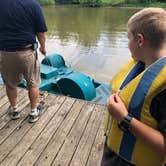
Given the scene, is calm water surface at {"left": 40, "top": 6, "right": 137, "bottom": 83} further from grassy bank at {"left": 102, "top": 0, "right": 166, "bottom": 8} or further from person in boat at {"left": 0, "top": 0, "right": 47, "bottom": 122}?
grassy bank at {"left": 102, "top": 0, "right": 166, "bottom": 8}

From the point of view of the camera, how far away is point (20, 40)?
2.54 meters

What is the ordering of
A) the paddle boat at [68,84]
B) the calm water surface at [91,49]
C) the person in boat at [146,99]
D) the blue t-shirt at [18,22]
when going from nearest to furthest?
the person in boat at [146,99]
the blue t-shirt at [18,22]
the paddle boat at [68,84]
the calm water surface at [91,49]

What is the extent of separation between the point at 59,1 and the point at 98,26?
2406 cm

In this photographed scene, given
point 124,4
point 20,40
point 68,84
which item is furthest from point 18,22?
point 124,4

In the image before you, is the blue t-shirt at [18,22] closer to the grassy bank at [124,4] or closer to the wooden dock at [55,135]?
the wooden dock at [55,135]

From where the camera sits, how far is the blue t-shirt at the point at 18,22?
245cm

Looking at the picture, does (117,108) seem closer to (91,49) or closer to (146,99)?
(146,99)

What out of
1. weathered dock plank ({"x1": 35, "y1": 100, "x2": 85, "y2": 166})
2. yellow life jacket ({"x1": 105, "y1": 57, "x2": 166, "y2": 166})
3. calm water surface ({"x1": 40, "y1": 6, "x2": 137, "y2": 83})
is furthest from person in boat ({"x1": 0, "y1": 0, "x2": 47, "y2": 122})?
calm water surface ({"x1": 40, "y1": 6, "x2": 137, "y2": 83})

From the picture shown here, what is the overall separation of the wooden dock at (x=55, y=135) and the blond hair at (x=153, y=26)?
1.48m

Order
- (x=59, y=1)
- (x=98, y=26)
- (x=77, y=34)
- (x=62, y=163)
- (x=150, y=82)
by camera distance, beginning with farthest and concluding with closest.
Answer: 1. (x=59, y=1)
2. (x=98, y=26)
3. (x=77, y=34)
4. (x=62, y=163)
5. (x=150, y=82)

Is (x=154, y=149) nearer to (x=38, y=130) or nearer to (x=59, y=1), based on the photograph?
(x=38, y=130)

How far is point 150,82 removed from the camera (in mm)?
1061

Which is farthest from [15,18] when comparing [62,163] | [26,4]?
[62,163]

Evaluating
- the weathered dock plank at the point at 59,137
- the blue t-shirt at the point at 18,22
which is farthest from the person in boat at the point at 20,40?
the weathered dock plank at the point at 59,137
